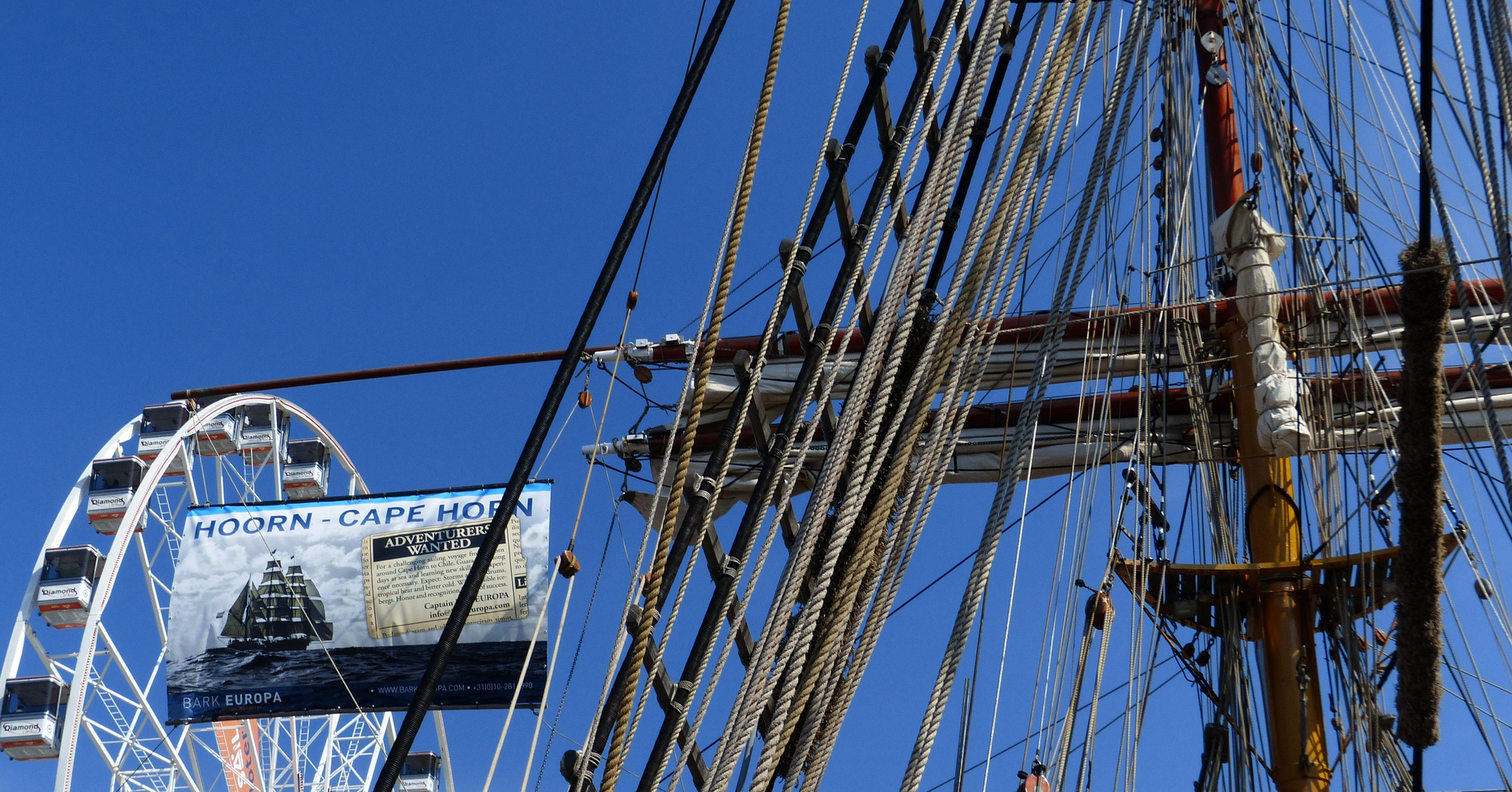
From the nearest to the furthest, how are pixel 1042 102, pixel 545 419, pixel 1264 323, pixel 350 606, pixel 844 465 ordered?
pixel 545 419 → pixel 844 465 → pixel 1042 102 → pixel 1264 323 → pixel 350 606

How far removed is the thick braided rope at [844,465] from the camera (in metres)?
6.00

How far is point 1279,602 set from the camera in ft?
41.2

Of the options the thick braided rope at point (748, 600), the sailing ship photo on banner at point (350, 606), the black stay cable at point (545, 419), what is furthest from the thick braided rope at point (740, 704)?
the sailing ship photo on banner at point (350, 606)

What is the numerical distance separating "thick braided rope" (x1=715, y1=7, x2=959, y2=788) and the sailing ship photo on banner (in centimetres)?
1228

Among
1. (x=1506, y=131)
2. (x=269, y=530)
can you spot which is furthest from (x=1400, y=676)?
(x=269, y=530)

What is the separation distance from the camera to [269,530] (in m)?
21.6

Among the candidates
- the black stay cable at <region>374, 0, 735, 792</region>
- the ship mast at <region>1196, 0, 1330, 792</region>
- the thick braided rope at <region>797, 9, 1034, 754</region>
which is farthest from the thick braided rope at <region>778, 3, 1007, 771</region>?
the ship mast at <region>1196, 0, 1330, 792</region>

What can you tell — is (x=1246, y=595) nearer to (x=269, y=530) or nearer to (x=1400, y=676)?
(x=1400, y=676)

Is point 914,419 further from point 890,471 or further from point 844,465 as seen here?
point 844,465

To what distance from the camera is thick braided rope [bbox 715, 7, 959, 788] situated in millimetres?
5926

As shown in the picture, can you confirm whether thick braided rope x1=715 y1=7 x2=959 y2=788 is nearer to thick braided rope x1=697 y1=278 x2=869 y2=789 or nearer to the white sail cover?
thick braided rope x1=697 y1=278 x2=869 y2=789

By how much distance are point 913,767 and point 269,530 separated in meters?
17.1

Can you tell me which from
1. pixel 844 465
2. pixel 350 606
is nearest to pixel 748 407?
pixel 844 465

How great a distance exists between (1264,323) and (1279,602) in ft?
7.91
